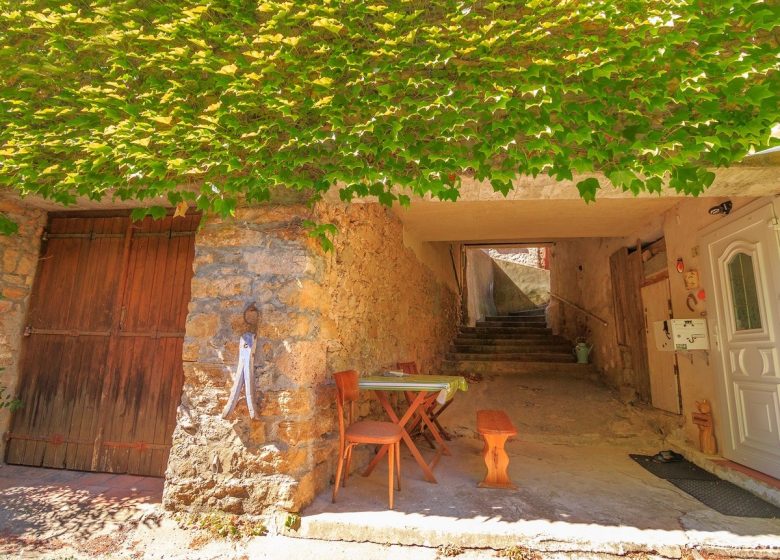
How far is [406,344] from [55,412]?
10.7 ft

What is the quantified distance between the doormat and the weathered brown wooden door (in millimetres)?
3878

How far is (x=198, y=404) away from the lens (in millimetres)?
2580

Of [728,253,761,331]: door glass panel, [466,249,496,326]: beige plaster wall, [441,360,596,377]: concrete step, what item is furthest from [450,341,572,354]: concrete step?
[728,253,761,331]: door glass panel

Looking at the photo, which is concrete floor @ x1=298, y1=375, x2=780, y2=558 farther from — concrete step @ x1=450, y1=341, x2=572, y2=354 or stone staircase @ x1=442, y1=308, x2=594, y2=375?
concrete step @ x1=450, y1=341, x2=572, y2=354

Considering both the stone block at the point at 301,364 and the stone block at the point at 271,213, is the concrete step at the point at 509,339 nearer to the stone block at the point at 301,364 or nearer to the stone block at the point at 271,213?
the stone block at the point at 301,364

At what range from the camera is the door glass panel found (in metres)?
3.06

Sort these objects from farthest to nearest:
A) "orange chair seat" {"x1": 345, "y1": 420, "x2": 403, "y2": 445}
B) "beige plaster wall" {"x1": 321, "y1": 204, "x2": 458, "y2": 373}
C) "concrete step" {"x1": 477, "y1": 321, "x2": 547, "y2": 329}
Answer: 1. "concrete step" {"x1": 477, "y1": 321, "x2": 547, "y2": 329}
2. "beige plaster wall" {"x1": 321, "y1": 204, "x2": 458, "y2": 373}
3. "orange chair seat" {"x1": 345, "y1": 420, "x2": 403, "y2": 445}

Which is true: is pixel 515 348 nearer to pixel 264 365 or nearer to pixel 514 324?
pixel 514 324

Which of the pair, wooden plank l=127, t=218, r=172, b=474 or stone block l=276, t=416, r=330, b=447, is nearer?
stone block l=276, t=416, r=330, b=447

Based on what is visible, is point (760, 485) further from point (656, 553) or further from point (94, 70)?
point (94, 70)

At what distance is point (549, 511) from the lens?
8.20 ft

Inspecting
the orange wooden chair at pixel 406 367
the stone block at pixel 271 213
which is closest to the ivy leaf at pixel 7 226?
the stone block at pixel 271 213

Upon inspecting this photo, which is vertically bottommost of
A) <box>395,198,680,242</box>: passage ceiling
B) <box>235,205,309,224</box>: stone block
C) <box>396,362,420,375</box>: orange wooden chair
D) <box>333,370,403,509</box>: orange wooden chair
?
<box>333,370,403,509</box>: orange wooden chair

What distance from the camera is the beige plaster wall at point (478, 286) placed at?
1052 centimetres
